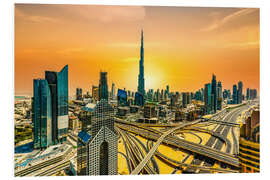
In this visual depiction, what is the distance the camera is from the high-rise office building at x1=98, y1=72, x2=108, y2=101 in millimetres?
2547

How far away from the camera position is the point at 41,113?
2398 millimetres

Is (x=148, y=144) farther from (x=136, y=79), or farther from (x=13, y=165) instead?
(x=13, y=165)

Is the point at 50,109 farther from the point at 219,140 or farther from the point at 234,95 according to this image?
the point at 234,95

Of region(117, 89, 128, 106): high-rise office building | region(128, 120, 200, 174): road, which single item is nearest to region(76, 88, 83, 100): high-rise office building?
region(117, 89, 128, 106): high-rise office building

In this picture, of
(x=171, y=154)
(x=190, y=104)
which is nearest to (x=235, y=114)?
(x=190, y=104)

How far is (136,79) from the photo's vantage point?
277 centimetres

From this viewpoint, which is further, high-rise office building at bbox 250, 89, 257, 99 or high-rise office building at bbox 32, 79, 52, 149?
high-rise office building at bbox 250, 89, 257, 99

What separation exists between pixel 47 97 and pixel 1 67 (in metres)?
0.92

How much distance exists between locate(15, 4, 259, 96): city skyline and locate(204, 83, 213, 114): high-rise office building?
0.15 meters

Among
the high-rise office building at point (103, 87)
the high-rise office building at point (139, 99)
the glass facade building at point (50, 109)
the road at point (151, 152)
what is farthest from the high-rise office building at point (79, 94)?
the road at point (151, 152)

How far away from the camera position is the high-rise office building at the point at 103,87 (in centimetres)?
255

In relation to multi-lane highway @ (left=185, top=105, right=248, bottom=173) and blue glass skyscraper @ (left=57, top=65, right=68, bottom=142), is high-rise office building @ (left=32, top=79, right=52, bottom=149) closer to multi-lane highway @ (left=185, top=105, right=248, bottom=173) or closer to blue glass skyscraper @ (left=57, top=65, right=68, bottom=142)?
blue glass skyscraper @ (left=57, top=65, right=68, bottom=142)

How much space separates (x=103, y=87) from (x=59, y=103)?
3.02ft

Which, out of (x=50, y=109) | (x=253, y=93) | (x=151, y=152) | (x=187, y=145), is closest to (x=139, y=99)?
(x=151, y=152)
